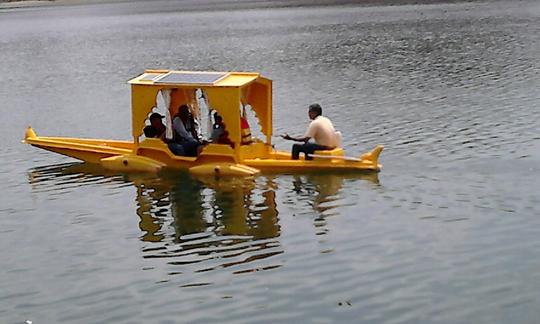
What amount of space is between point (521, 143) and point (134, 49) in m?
41.5

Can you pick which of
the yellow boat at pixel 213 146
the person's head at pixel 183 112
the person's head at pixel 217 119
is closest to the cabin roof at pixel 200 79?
the yellow boat at pixel 213 146

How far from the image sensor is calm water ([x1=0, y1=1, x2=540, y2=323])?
1409 centimetres

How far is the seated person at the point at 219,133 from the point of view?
74.1ft

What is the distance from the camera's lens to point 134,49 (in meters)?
62.0

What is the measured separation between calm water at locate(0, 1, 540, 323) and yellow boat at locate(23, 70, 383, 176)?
0.37 meters

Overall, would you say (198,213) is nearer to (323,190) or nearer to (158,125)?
(323,190)

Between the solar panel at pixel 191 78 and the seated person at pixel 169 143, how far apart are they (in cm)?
134

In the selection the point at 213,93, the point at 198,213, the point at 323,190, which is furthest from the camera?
the point at 213,93

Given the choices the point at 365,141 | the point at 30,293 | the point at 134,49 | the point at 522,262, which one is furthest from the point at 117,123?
the point at 134,49

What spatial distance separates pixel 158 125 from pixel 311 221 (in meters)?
6.67

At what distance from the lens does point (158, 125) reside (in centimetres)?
2347

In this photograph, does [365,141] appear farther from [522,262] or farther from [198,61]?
[198,61]

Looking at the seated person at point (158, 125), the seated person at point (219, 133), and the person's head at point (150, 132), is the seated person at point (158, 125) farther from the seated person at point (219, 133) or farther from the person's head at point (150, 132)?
the seated person at point (219, 133)

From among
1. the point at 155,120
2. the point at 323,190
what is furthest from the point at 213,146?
the point at 323,190
